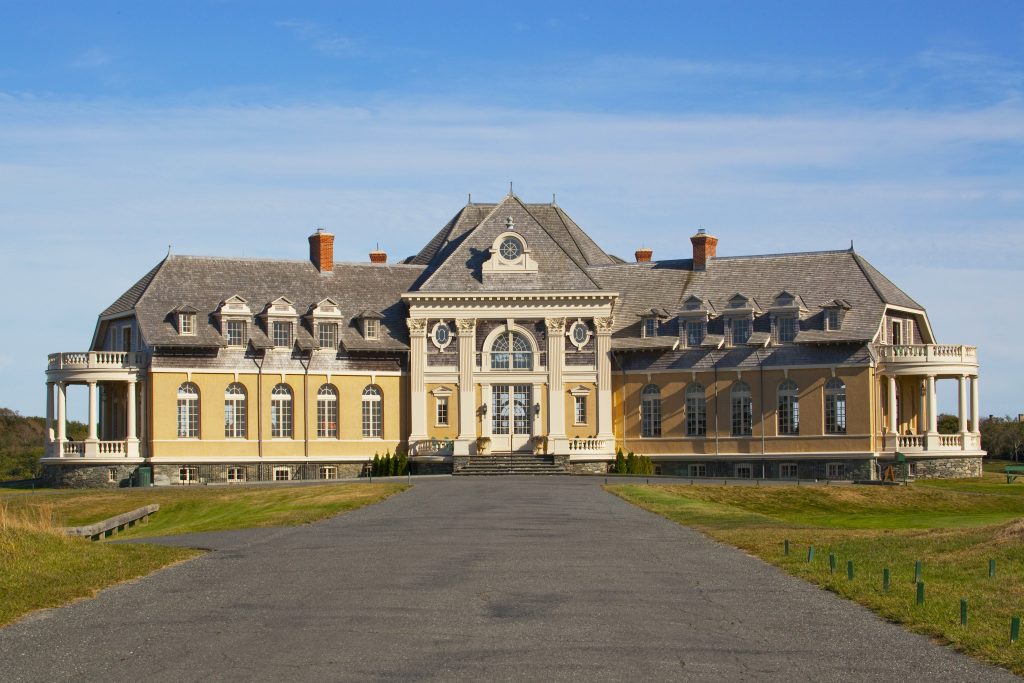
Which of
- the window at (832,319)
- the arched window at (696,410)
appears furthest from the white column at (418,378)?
the window at (832,319)

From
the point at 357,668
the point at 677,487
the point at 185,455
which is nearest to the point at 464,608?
the point at 357,668

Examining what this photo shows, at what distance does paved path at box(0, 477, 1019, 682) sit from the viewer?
15164 millimetres

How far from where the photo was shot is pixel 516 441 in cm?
5925

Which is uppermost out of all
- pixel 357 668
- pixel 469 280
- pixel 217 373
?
pixel 469 280

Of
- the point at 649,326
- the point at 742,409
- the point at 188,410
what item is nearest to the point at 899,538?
the point at 742,409

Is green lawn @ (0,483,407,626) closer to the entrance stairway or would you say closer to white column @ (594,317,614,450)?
the entrance stairway

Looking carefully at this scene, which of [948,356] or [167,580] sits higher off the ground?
[948,356]

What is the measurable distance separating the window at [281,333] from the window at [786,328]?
19839mm

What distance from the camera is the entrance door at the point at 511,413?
59.2 m

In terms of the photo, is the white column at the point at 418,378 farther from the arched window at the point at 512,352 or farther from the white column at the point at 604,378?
the white column at the point at 604,378

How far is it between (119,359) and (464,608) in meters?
41.6

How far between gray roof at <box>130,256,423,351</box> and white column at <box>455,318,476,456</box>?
99.9 inches

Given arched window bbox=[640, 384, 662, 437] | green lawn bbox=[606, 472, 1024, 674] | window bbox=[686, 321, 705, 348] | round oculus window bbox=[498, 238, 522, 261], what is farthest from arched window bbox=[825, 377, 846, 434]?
round oculus window bbox=[498, 238, 522, 261]

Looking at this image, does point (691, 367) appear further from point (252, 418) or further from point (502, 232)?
point (252, 418)
